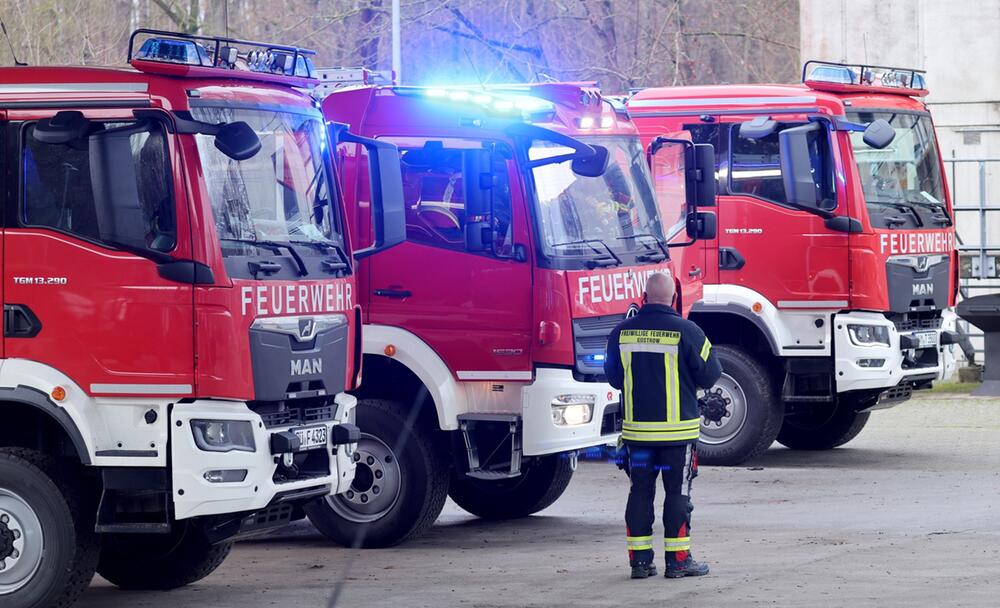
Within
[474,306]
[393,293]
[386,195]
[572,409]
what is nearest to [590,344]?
[572,409]

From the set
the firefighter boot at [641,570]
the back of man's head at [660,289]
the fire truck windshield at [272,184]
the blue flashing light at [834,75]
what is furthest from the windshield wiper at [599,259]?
the blue flashing light at [834,75]

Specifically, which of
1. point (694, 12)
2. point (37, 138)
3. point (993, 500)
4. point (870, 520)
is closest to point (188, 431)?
point (37, 138)

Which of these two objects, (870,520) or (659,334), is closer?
(659,334)

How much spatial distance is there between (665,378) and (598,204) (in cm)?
226

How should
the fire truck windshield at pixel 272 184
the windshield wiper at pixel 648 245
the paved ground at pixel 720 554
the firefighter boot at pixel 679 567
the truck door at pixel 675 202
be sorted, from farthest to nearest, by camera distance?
1. the truck door at pixel 675 202
2. the windshield wiper at pixel 648 245
3. the firefighter boot at pixel 679 567
4. the paved ground at pixel 720 554
5. the fire truck windshield at pixel 272 184

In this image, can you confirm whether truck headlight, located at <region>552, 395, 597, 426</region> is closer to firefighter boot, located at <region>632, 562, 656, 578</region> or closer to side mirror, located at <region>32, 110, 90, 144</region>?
firefighter boot, located at <region>632, 562, 656, 578</region>

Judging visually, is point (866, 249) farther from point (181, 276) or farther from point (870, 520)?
point (181, 276)

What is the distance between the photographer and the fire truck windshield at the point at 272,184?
8.55m

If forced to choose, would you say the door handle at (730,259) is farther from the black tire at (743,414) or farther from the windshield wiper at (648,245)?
the windshield wiper at (648,245)

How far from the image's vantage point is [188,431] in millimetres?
8297

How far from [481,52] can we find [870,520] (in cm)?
2192

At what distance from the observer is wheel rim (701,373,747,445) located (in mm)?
14523

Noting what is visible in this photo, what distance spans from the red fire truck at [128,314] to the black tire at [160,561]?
1013 millimetres

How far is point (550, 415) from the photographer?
1066 cm
